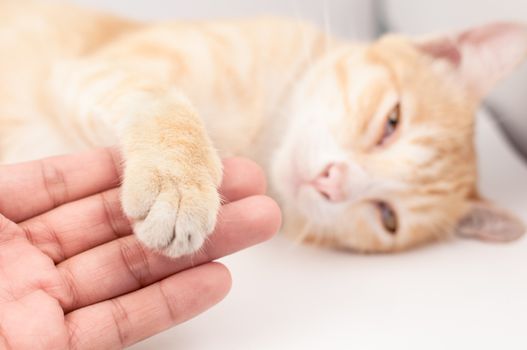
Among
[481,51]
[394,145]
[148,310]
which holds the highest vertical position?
[481,51]

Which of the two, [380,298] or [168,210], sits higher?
[168,210]

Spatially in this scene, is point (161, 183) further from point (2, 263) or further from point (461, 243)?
point (461, 243)

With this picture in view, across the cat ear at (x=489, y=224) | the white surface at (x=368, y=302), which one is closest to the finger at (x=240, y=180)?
the white surface at (x=368, y=302)

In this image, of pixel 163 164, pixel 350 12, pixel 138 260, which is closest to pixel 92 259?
pixel 138 260

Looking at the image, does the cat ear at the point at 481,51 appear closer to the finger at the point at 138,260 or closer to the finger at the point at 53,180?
the finger at the point at 138,260

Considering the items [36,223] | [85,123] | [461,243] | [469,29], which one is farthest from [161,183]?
[469,29]

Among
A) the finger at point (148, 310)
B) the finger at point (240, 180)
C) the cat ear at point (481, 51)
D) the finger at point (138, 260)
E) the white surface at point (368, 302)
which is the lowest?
the white surface at point (368, 302)

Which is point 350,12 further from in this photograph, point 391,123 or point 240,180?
point 240,180

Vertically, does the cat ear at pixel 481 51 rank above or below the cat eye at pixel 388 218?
above
